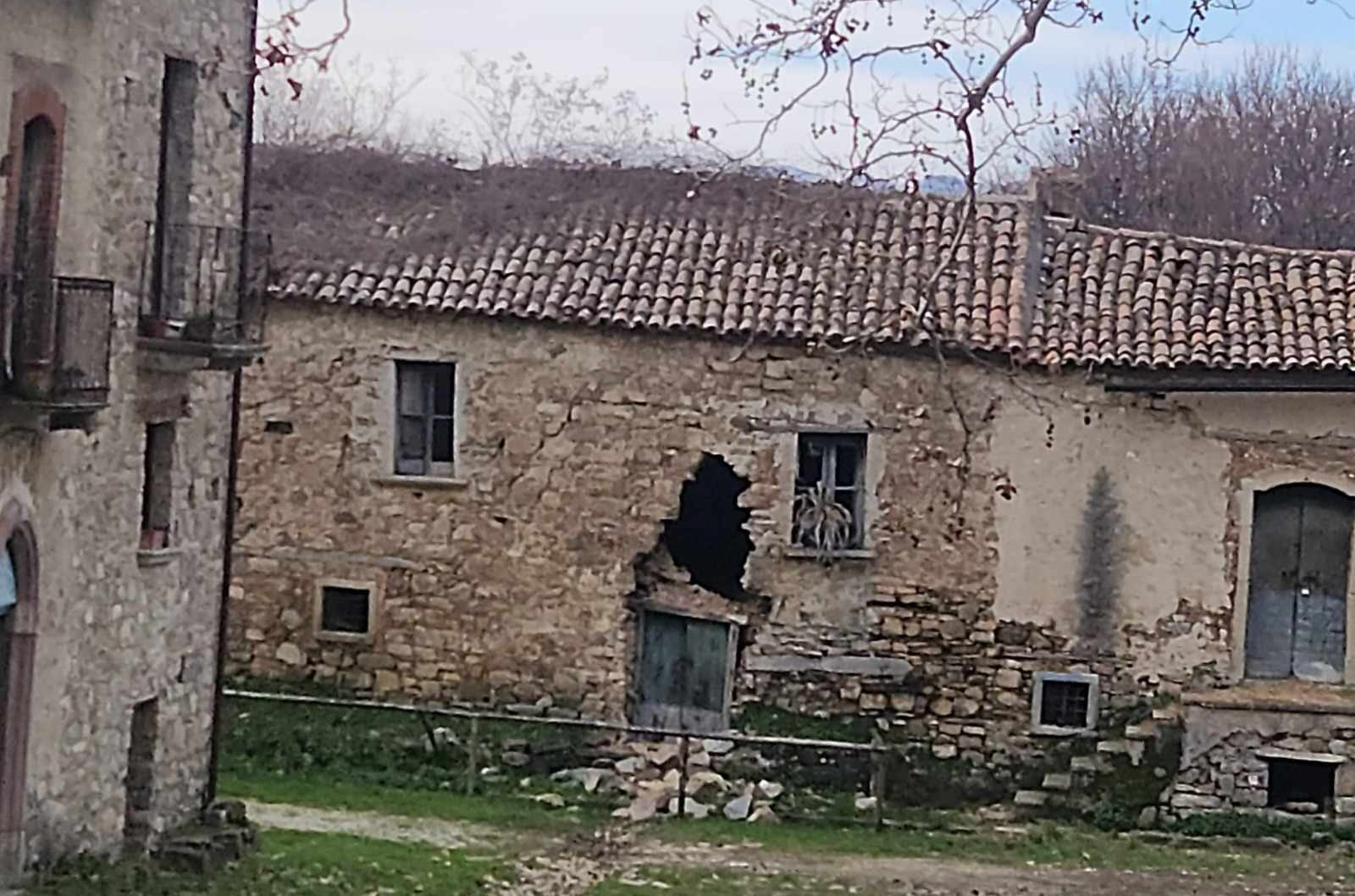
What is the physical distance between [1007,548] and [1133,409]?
5.54 feet

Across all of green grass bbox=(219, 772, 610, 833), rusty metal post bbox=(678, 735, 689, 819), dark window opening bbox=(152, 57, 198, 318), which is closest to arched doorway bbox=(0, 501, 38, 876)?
dark window opening bbox=(152, 57, 198, 318)

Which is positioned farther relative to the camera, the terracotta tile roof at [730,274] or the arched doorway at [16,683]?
the terracotta tile roof at [730,274]

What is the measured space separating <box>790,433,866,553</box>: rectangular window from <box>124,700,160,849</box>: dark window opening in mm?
7367

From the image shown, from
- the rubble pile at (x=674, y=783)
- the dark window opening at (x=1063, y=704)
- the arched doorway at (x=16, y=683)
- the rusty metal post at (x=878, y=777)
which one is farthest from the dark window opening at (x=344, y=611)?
the arched doorway at (x=16, y=683)

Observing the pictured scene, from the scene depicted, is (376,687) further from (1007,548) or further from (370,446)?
(1007,548)

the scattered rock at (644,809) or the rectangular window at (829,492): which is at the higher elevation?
the rectangular window at (829,492)

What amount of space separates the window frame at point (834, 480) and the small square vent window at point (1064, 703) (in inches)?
80.9

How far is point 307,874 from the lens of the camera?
1623cm

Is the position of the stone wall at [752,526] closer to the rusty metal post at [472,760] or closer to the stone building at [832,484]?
the stone building at [832,484]

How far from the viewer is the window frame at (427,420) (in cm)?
2223

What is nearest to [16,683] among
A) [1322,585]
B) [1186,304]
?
[1186,304]

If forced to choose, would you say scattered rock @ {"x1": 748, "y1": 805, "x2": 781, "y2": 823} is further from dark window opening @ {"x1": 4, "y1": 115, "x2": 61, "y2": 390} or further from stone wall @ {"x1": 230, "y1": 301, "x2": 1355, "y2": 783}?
dark window opening @ {"x1": 4, "y1": 115, "x2": 61, "y2": 390}

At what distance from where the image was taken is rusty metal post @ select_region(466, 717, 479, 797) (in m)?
21.0

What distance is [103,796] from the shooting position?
15.3 m
